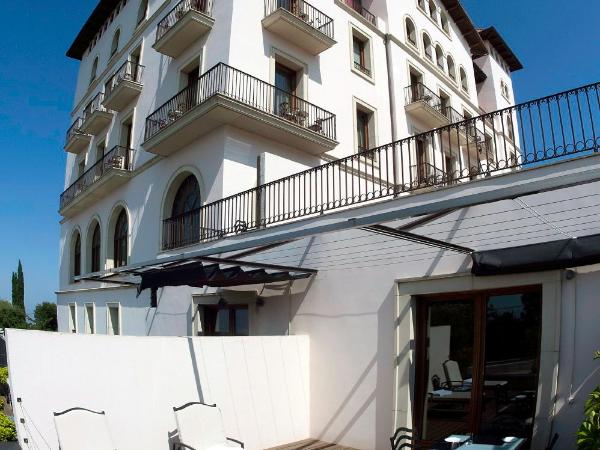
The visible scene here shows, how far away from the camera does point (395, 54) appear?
17.1m

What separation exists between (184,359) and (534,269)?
14.8ft

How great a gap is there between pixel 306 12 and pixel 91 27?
13.8 m

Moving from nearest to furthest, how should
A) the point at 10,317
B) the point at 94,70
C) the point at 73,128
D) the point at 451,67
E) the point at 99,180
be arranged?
the point at 99,180 → the point at 451,67 → the point at 73,128 → the point at 94,70 → the point at 10,317

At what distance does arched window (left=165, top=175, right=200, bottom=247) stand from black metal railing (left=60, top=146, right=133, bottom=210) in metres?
3.43

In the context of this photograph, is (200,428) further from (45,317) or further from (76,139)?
(45,317)

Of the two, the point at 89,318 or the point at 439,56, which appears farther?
the point at 439,56

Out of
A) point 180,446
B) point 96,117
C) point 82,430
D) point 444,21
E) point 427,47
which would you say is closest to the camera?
point 82,430

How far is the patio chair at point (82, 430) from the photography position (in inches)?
194

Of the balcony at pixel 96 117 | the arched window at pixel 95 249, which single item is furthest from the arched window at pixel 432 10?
the arched window at pixel 95 249

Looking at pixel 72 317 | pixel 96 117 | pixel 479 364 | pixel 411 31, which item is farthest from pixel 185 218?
pixel 411 31

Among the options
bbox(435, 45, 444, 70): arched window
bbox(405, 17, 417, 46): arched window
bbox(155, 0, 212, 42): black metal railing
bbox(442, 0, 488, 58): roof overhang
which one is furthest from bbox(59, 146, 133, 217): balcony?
bbox(442, 0, 488, 58): roof overhang

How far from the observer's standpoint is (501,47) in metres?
27.2

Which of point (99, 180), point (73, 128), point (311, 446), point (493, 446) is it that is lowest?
point (311, 446)

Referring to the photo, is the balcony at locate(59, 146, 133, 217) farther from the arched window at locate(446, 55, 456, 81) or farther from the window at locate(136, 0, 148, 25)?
the arched window at locate(446, 55, 456, 81)
